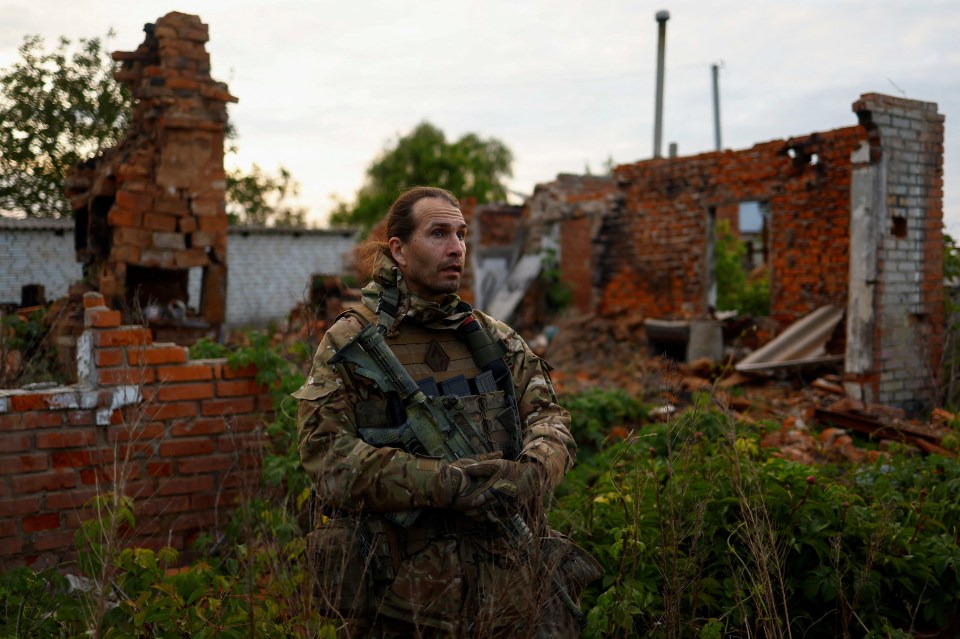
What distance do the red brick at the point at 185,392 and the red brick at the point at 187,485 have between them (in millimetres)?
417

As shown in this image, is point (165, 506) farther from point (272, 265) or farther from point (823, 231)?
point (272, 265)

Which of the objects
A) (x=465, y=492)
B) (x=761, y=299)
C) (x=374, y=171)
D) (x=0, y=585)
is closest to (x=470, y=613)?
(x=465, y=492)

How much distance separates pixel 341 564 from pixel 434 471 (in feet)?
1.25

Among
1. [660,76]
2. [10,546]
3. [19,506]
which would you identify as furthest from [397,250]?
[660,76]

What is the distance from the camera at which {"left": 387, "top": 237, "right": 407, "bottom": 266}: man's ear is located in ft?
8.48

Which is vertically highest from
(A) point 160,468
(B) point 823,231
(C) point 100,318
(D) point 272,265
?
(B) point 823,231

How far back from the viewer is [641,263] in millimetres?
12375

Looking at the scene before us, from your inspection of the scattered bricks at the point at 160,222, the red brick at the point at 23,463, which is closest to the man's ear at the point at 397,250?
the red brick at the point at 23,463

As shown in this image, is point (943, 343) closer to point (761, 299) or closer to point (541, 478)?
point (761, 299)

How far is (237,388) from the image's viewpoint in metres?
4.41

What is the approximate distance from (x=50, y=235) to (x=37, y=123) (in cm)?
452

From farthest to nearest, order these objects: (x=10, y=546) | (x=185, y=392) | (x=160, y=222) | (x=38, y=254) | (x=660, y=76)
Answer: (x=660, y=76), (x=38, y=254), (x=160, y=222), (x=185, y=392), (x=10, y=546)

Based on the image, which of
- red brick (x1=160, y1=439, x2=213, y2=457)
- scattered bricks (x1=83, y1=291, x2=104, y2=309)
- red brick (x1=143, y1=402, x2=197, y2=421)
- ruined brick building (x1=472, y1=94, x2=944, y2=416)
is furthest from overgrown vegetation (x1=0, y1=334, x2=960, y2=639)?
ruined brick building (x1=472, y1=94, x2=944, y2=416)

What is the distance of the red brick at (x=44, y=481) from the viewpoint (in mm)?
3830
